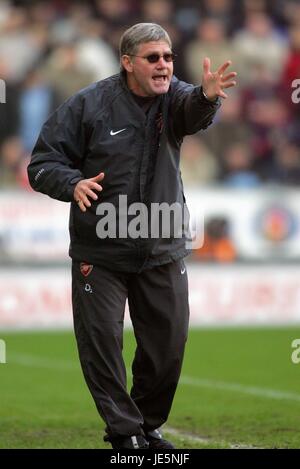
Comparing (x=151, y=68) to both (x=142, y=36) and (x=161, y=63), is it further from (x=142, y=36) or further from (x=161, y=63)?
(x=142, y=36)

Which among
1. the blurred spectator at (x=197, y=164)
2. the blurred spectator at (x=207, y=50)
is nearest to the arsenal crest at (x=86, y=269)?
the blurred spectator at (x=197, y=164)

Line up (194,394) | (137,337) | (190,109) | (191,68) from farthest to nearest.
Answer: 1. (191,68)
2. (194,394)
3. (137,337)
4. (190,109)

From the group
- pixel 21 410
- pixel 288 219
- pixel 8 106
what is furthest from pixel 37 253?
pixel 21 410

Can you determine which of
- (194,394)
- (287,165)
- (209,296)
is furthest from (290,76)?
(194,394)

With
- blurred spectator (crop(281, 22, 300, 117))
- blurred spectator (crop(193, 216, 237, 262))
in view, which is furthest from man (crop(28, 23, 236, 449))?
blurred spectator (crop(281, 22, 300, 117))

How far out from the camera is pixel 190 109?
705 centimetres

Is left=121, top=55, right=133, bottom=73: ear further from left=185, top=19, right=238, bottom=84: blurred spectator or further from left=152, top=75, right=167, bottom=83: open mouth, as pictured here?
left=185, top=19, right=238, bottom=84: blurred spectator

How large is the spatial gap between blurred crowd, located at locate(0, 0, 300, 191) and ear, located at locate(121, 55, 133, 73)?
970 centimetres

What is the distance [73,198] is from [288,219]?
438 inches

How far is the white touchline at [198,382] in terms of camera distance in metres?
10.6

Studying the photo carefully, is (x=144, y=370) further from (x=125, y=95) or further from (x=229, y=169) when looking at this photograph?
(x=229, y=169)

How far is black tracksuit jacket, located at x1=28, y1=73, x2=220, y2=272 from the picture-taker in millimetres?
7168

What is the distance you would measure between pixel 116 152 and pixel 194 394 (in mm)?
4248
